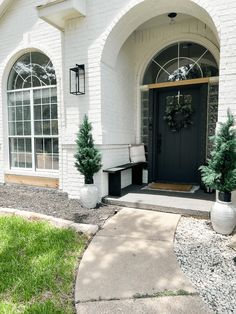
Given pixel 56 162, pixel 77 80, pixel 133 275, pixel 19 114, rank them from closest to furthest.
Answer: pixel 133 275 → pixel 77 80 → pixel 56 162 → pixel 19 114

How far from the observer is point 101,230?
3256 mm

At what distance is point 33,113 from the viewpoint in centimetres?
554

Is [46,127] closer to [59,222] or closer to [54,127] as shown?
[54,127]

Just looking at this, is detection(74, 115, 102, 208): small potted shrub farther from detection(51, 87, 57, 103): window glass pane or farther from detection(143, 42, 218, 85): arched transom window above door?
detection(143, 42, 218, 85): arched transom window above door

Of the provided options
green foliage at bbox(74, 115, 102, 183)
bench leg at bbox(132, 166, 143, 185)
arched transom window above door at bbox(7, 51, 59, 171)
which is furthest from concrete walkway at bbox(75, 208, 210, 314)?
arched transom window above door at bbox(7, 51, 59, 171)

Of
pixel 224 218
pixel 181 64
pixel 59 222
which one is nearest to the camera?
pixel 224 218

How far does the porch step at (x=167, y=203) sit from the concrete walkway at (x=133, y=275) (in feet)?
1.39

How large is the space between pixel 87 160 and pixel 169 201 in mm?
1539

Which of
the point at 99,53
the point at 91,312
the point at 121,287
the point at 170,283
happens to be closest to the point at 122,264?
the point at 121,287

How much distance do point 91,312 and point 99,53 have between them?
377cm

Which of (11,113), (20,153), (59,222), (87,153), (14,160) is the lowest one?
(59,222)

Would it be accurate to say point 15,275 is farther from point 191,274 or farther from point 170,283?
point 191,274

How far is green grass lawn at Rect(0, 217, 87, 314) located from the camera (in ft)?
6.33

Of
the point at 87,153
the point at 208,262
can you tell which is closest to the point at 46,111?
the point at 87,153
